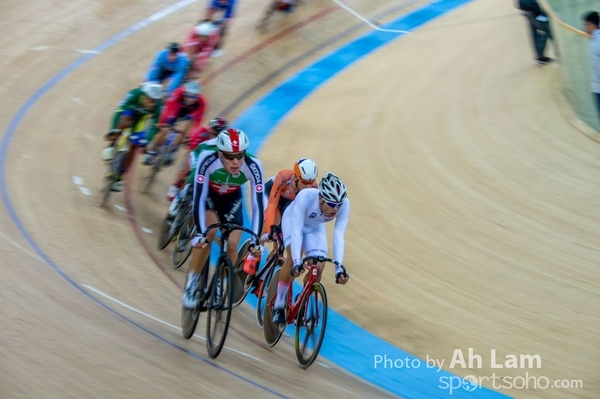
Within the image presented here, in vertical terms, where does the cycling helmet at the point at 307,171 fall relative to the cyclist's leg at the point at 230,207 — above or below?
above

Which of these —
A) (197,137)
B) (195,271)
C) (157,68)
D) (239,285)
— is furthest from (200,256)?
(157,68)

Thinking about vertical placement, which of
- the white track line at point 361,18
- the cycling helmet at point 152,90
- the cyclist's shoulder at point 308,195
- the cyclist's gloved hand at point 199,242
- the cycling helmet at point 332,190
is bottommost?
the white track line at point 361,18

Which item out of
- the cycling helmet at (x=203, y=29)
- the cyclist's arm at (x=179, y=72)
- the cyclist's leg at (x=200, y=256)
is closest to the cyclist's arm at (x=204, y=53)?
the cycling helmet at (x=203, y=29)

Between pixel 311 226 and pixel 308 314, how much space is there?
0.65 m

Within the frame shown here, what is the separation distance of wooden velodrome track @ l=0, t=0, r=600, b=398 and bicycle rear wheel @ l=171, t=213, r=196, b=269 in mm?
133

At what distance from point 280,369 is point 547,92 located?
655cm

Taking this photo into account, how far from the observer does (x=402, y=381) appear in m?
6.41

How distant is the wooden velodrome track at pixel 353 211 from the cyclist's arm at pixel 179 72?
1118 mm

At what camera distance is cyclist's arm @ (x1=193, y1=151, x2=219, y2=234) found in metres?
6.08

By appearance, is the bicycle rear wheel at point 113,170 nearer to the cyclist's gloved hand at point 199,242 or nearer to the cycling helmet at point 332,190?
the cyclist's gloved hand at point 199,242

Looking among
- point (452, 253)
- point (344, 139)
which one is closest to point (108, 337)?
point (452, 253)

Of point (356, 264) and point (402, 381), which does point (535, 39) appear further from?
point (402, 381)

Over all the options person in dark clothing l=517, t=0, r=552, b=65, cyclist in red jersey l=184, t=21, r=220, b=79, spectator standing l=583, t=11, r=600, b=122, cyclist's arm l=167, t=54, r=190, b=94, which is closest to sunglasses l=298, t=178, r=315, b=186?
cyclist's arm l=167, t=54, r=190, b=94

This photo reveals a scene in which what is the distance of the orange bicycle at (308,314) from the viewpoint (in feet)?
19.5
